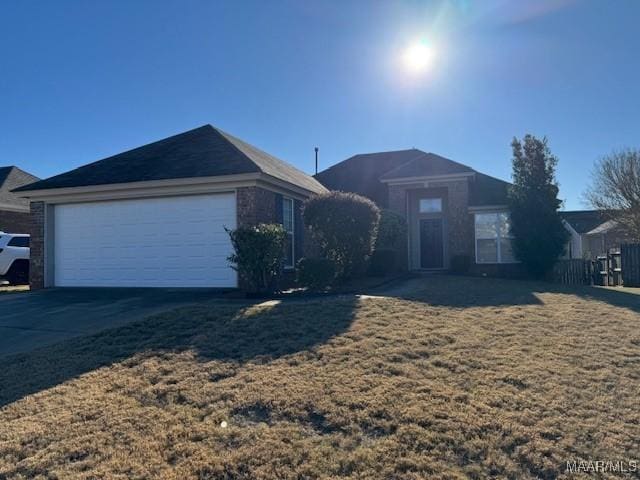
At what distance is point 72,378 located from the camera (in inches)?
233

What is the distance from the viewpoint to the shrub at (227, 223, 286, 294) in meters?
10.8

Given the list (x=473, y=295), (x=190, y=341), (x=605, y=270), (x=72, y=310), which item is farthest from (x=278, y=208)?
(x=605, y=270)

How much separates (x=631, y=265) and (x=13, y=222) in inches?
1043

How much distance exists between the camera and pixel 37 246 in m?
14.3

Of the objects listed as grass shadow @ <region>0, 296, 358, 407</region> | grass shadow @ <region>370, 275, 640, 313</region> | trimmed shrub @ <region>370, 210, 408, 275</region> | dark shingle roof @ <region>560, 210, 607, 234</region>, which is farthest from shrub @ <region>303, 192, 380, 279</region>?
dark shingle roof @ <region>560, 210, 607, 234</region>

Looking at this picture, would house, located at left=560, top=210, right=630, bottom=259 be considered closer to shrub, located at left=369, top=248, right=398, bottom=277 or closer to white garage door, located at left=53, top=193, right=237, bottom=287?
shrub, located at left=369, top=248, right=398, bottom=277

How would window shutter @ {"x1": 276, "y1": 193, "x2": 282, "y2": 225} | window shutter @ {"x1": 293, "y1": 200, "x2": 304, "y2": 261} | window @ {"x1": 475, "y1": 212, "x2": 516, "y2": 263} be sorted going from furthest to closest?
window @ {"x1": 475, "y1": 212, "x2": 516, "y2": 263} → window shutter @ {"x1": 293, "y1": 200, "x2": 304, "y2": 261} → window shutter @ {"x1": 276, "y1": 193, "x2": 282, "y2": 225}

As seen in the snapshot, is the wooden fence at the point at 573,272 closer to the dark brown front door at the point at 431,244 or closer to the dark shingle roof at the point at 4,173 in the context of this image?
the dark brown front door at the point at 431,244

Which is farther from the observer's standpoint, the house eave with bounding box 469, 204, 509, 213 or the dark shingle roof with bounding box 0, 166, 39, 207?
the dark shingle roof with bounding box 0, 166, 39, 207

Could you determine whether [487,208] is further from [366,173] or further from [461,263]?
[366,173]

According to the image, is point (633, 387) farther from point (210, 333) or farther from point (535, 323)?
point (210, 333)

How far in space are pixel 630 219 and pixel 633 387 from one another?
23980mm

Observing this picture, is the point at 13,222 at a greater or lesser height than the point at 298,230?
greater

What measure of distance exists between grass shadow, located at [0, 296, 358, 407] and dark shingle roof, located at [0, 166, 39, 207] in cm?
1816
